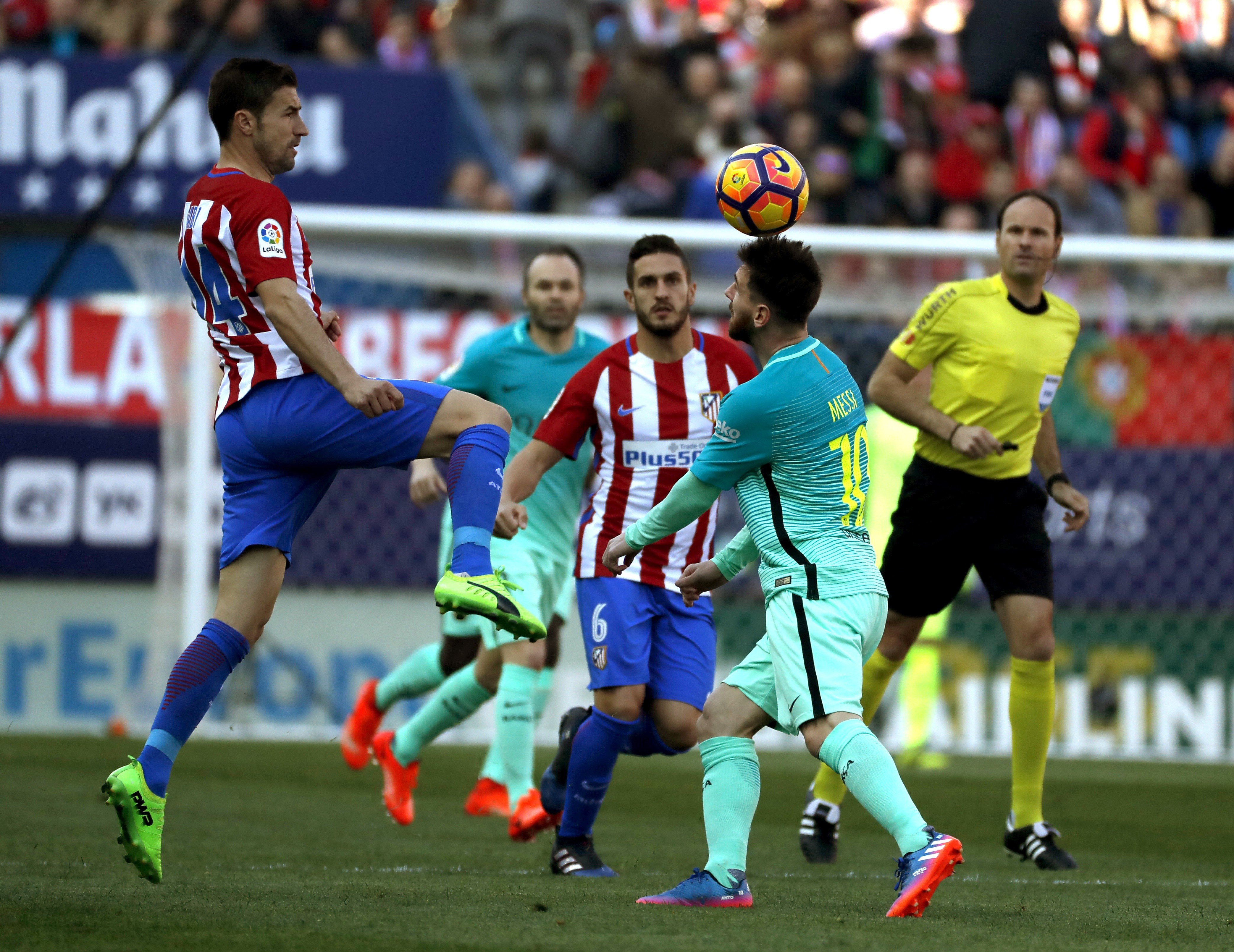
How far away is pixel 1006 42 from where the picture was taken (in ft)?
48.9

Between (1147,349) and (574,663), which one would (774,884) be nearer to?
(574,663)

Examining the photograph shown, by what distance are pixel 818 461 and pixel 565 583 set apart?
9.85 feet

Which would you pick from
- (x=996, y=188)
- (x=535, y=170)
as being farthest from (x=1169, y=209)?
(x=535, y=170)

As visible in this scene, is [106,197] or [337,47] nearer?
[106,197]

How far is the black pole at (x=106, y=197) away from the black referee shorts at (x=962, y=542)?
207 inches

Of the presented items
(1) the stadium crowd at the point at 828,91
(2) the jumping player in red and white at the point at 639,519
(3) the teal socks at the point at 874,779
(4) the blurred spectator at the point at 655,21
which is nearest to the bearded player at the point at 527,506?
(2) the jumping player in red and white at the point at 639,519

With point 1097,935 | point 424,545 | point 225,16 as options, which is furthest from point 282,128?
point 424,545

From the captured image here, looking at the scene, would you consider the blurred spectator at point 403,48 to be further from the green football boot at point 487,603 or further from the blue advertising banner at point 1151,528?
the green football boot at point 487,603

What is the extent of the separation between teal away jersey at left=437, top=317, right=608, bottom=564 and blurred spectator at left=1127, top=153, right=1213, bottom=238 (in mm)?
7967

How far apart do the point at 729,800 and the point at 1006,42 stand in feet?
37.3

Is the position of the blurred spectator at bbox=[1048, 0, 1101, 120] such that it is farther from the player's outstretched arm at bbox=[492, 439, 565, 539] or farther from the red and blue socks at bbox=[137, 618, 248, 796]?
the red and blue socks at bbox=[137, 618, 248, 796]

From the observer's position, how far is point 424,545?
1160 cm

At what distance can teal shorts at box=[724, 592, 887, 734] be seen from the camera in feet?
15.5

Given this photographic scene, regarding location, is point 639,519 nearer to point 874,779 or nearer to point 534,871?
point 534,871
